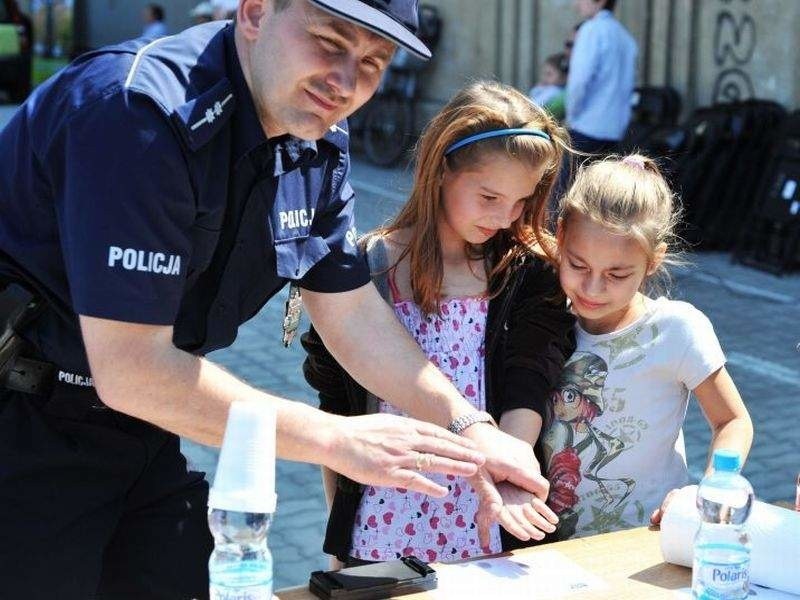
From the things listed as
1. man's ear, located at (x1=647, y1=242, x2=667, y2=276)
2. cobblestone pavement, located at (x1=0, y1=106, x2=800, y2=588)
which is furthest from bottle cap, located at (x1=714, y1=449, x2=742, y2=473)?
cobblestone pavement, located at (x1=0, y1=106, x2=800, y2=588)

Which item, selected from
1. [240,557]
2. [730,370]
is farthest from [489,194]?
[730,370]

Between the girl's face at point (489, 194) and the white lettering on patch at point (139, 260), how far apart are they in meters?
0.93

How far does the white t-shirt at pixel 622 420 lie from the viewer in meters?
2.80

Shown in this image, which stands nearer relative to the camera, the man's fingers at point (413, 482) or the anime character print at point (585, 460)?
the man's fingers at point (413, 482)

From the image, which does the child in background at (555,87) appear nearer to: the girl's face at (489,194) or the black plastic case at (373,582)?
the girl's face at (489,194)

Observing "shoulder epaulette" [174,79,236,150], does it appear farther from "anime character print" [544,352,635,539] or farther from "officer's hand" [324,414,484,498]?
"anime character print" [544,352,635,539]

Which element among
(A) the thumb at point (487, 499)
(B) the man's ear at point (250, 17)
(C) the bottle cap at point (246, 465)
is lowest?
(A) the thumb at point (487, 499)

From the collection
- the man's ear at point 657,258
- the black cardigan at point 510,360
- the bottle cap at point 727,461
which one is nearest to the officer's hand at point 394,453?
the bottle cap at point 727,461

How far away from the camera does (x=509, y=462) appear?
240 cm

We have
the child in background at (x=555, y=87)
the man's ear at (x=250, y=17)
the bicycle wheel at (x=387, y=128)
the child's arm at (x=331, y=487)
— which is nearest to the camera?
the man's ear at (x=250, y=17)

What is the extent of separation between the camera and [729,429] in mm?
2762

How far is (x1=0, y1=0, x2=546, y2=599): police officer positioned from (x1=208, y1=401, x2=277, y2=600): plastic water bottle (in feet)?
1.02

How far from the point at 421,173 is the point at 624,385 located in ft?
2.19

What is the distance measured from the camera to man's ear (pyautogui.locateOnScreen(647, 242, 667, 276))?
285 cm
